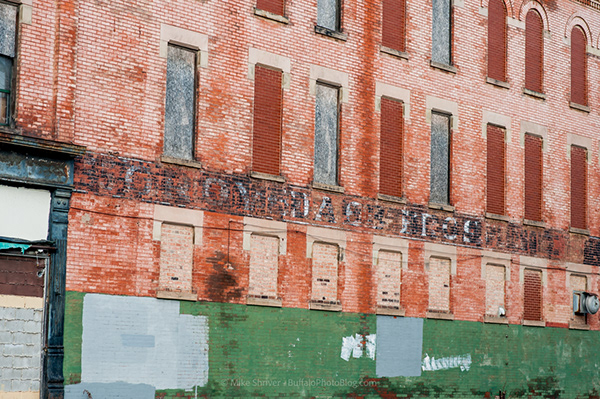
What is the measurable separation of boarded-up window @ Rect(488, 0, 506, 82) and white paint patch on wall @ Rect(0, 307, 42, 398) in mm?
15375

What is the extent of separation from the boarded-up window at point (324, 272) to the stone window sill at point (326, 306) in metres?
0.07

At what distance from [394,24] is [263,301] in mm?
8656

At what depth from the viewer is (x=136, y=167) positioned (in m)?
18.1

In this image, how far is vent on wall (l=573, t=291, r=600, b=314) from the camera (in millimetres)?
26844

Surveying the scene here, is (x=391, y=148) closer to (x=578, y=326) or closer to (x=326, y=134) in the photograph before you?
(x=326, y=134)

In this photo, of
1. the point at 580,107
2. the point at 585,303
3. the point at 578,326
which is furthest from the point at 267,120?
the point at 578,326

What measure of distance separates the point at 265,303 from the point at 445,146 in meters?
7.72

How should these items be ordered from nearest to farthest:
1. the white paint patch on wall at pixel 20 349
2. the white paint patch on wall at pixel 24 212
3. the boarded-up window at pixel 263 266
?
1. the white paint patch on wall at pixel 20 349
2. the white paint patch on wall at pixel 24 212
3. the boarded-up window at pixel 263 266

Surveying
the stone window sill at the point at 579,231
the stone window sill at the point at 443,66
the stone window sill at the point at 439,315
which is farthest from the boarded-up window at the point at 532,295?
the stone window sill at the point at 443,66

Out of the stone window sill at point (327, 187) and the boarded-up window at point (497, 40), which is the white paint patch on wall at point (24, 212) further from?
the boarded-up window at point (497, 40)

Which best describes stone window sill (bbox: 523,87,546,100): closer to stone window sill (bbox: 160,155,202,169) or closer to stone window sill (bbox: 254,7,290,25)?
stone window sill (bbox: 254,7,290,25)

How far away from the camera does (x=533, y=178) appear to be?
26.5 metres

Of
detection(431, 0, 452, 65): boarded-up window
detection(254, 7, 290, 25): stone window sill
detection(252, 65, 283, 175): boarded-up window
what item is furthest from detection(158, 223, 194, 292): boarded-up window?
detection(431, 0, 452, 65): boarded-up window

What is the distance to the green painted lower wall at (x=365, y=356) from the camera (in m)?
18.7
